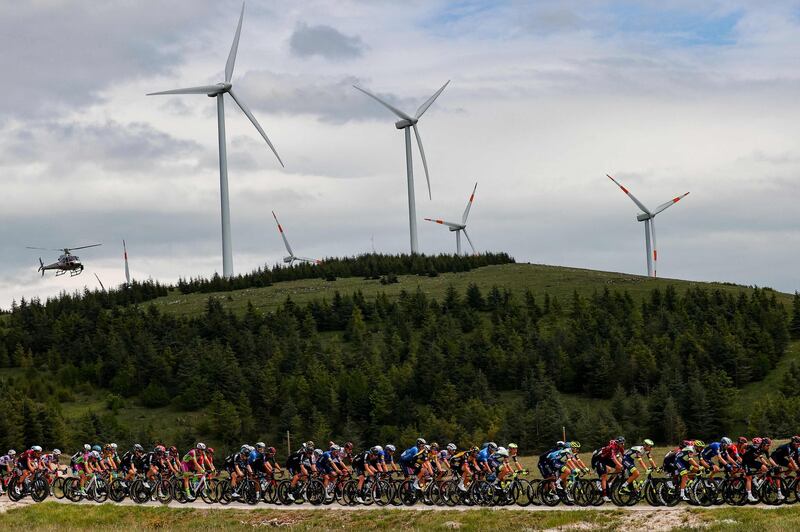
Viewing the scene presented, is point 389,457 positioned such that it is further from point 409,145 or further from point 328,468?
point 409,145

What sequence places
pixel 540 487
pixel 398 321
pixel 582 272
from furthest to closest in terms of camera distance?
pixel 582 272 < pixel 398 321 < pixel 540 487

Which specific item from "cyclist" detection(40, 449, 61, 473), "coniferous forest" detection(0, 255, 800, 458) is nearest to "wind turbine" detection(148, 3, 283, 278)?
"coniferous forest" detection(0, 255, 800, 458)

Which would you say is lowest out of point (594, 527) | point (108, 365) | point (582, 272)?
point (594, 527)

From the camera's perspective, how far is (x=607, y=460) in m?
44.8

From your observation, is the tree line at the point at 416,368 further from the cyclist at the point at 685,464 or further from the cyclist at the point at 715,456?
the cyclist at the point at 685,464

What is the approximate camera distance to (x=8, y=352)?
146 m

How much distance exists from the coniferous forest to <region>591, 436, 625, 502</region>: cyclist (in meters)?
49.3

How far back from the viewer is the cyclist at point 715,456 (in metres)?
43.8

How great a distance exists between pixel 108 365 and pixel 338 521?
9039cm

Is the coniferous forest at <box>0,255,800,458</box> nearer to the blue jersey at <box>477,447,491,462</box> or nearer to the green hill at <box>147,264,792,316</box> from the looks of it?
the green hill at <box>147,264,792,316</box>

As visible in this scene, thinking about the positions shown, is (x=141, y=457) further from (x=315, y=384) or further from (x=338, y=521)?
(x=315, y=384)

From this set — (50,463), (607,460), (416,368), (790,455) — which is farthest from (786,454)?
(416,368)

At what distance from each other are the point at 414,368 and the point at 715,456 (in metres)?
75.3

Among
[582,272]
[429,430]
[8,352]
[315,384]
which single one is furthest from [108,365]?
[582,272]
